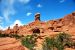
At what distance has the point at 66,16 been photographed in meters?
59.4

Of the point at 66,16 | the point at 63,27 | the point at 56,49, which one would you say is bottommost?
the point at 56,49

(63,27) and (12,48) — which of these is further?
(63,27)

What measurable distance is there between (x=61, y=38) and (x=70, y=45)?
2.32 meters

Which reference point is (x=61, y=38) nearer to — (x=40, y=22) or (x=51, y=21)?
(x=51, y=21)

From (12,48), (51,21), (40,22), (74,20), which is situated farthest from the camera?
(40,22)

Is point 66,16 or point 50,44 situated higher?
point 66,16

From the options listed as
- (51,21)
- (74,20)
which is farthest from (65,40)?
(51,21)

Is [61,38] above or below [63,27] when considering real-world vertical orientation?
below

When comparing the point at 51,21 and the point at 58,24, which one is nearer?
the point at 58,24

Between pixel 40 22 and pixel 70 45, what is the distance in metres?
40.5

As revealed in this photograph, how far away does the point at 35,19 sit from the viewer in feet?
249

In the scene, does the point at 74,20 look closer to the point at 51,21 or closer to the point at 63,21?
the point at 63,21

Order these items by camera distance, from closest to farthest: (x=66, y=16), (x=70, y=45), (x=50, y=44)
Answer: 1. (x=50, y=44)
2. (x=70, y=45)
3. (x=66, y=16)

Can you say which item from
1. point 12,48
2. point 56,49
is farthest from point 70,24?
point 12,48
